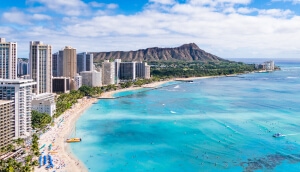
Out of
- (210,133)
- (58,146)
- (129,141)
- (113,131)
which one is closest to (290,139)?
(210,133)

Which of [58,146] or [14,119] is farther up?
[14,119]

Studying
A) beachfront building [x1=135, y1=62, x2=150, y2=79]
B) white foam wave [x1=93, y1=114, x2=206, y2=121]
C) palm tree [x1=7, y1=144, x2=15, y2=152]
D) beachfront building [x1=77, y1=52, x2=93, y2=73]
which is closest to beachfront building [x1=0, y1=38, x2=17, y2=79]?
white foam wave [x1=93, y1=114, x2=206, y2=121]

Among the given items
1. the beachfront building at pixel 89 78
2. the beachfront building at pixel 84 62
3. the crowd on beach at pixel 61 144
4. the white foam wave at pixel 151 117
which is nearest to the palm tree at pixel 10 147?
the crowd on beach at pixel 61 144

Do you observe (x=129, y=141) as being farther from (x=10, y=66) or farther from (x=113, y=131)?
(x=10, y=66)

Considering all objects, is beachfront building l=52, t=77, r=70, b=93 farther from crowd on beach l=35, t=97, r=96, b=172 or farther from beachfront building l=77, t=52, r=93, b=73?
beachfront building l=77, t=52, r=93, b=73

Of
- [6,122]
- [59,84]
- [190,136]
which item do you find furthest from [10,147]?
[59,84]

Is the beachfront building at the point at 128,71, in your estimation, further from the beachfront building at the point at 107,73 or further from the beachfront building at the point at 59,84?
the beachfront building at the point at 59,84
